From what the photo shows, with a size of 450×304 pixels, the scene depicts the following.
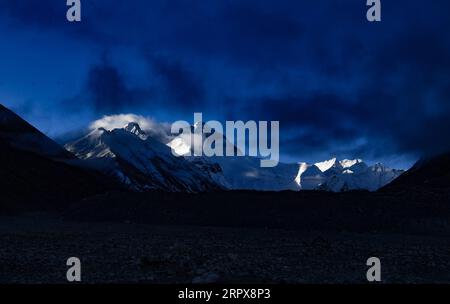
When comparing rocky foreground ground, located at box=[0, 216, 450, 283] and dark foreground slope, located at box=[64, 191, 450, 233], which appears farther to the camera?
dark foreground slope, located at box=[64, 191, 450, 233]

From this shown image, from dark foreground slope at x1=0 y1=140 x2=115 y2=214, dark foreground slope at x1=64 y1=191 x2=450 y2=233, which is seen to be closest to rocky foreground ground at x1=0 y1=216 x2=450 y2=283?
dark foreground slope at x1=64 y1=191 x2=450 y2=233

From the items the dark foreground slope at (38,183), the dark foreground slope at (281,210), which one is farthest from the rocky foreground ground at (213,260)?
the dark foreground slope at (38,183)

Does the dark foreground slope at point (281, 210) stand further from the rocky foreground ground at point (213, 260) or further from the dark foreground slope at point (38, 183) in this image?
the dark foreground slope at point (38, 183)

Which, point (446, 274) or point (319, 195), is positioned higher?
point (319, 195)

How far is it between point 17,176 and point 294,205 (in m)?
94.9

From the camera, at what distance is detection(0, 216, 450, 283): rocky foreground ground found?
21.1 m

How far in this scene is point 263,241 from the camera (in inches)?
1553

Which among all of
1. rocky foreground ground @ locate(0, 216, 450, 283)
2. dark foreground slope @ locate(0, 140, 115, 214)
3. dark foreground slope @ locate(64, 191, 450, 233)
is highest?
dark foreground slope @ locate(0, 140, 115, 214)

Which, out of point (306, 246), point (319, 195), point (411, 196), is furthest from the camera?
point (319, 195)

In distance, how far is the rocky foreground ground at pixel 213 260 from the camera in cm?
2106

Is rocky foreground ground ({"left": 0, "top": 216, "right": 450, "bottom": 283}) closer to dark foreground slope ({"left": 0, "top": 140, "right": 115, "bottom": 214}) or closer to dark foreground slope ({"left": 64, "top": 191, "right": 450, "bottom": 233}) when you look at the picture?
dark foreground slope ({"left": 64, "top": 191, "right": 450, "bottom": 233})

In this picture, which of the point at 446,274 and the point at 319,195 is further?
the point at 319,195
